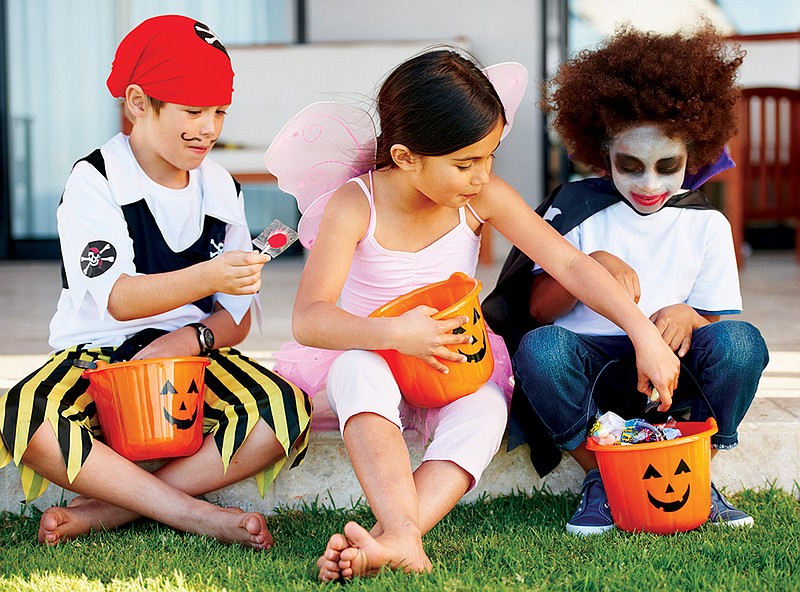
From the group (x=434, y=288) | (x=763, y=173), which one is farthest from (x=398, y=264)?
(x=763, y=173)

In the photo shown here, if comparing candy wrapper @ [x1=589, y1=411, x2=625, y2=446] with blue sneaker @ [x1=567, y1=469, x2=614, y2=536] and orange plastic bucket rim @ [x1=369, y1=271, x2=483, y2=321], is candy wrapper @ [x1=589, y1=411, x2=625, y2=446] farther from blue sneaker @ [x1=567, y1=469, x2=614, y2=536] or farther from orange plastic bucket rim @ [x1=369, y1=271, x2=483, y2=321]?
orange plastic bucket rim @ [x1=369, y1=271, x2=483, y2=321]

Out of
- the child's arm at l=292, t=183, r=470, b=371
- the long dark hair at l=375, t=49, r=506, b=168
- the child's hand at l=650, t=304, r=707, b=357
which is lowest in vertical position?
the child's hand at l=650, t=304, r=707, b=357

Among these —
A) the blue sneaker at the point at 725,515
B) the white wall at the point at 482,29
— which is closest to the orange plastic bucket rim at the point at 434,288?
the blue sneaker at the point at 725,515

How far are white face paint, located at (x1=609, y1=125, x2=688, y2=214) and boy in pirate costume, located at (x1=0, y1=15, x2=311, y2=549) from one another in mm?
879

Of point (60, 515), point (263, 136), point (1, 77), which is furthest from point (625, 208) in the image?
point (1, 77)

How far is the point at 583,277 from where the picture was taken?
7.07 ft

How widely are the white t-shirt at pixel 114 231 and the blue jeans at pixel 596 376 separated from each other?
2.41ft

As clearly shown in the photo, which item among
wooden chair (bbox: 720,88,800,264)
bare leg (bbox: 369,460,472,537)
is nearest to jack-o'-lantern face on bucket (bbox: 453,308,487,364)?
bare leg (bbox: 369,460,472,537)

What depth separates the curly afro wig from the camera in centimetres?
230

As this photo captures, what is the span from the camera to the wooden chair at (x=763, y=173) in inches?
224

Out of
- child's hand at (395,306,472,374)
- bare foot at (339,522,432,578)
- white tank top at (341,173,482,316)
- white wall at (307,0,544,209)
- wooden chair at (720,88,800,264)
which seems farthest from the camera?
white wall at (307,0,544,209)

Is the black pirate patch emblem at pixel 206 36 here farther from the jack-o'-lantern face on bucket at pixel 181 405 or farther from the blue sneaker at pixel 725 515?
the blue sneaker at pixel 725 515

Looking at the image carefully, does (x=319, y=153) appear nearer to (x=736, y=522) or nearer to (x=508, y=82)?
(x=508, y=82)

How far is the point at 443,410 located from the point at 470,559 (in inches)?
13.1
